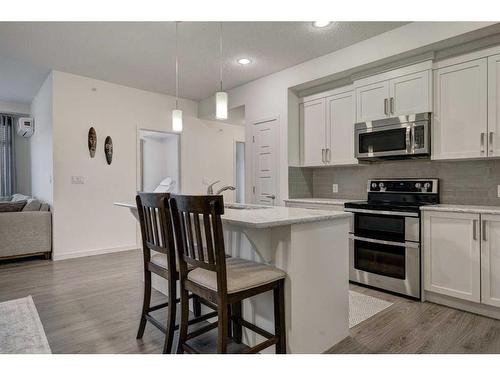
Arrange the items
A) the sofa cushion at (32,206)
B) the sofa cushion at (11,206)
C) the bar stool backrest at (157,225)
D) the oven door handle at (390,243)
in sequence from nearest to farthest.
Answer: the bar stool backrest at (157,225)
the oven door handle at (390,243)
the sofa cushion at (11,206)
the sofa cushion at (32,206)

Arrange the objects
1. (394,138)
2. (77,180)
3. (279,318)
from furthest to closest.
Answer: (77,180) → (394,138) → (279,318)

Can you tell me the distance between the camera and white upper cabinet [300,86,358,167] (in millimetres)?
3836

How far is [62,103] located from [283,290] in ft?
14.2

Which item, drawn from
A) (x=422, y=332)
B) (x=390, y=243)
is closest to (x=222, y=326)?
(x=422, y=332)

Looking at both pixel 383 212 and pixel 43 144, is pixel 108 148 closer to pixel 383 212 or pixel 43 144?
pixel 43 144

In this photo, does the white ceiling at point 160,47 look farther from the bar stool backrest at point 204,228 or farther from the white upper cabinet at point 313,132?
the bar stool backrest at point 204,228

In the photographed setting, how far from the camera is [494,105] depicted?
8.91 ft

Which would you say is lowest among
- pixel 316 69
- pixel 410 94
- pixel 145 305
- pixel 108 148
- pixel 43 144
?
pixel 145 305

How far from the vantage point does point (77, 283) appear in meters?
3.44

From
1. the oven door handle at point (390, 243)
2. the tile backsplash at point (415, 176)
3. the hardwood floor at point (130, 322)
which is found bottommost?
the hardwood floor at point (130, 322)

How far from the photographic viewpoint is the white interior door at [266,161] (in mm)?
4531

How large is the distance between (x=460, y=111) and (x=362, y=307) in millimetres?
2027

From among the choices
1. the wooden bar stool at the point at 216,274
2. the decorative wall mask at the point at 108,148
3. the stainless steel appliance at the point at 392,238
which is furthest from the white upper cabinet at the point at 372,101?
the decorative wall mask at the point at 108,148

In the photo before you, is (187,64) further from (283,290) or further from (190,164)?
(283,290)
